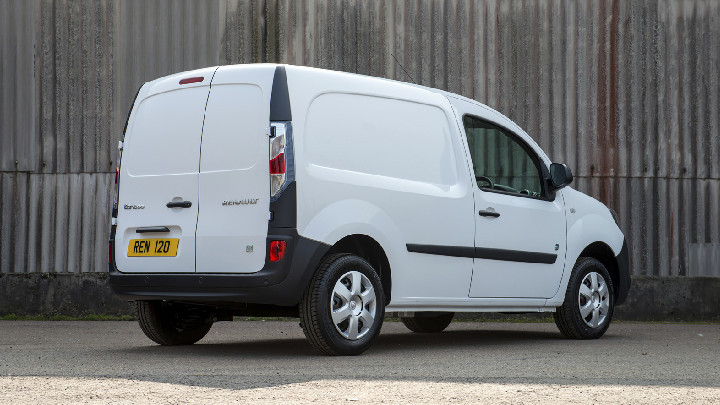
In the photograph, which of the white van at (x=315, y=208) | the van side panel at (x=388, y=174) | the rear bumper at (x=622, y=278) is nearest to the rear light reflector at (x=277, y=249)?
the white van at (x=315, y=208)

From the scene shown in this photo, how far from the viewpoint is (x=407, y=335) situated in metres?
9.30

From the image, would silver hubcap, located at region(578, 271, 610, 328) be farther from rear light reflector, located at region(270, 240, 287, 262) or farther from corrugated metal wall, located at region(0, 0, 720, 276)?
rear light reflector, located at region(270, 240, 287, 262)

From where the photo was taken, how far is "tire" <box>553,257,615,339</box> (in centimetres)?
860

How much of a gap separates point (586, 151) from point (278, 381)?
A: 22.0 feet

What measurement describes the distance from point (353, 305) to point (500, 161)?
2.13 metres

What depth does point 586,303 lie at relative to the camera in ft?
28.8

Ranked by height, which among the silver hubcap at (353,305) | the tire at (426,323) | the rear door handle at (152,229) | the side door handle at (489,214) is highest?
the side door handle at (489,214)

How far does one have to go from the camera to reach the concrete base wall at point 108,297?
11164 mm

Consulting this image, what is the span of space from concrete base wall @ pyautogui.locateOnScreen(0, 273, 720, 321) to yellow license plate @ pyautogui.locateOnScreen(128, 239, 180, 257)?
166 inches

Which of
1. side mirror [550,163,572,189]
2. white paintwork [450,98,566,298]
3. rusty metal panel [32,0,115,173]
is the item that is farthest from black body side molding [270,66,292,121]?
rusty metal panel [32,0,115,173]

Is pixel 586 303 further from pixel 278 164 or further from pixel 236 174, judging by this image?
pixel 236 174

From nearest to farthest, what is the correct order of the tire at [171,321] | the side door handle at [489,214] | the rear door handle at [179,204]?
the rear door handle at [179,204], the tire at [171,321], the side door handle at [489,214]

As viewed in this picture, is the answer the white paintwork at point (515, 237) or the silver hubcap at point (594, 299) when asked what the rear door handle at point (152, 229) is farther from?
the silver hubcap at point (594, 299)

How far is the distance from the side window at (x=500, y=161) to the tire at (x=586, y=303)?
788mm
